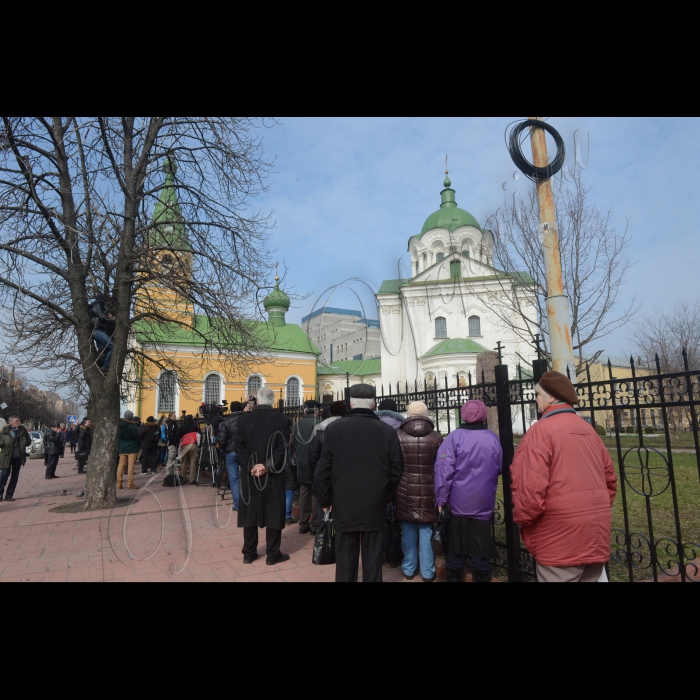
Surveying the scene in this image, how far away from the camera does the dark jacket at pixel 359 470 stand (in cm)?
403

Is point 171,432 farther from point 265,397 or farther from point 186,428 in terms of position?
point 265,397

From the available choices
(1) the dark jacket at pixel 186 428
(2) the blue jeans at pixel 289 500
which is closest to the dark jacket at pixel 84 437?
(1) the dark jacket at pixel 186 428

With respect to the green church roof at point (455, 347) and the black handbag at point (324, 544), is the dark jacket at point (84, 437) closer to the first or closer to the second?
the black handbag at point (324, 544)

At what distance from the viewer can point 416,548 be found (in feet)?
17.1

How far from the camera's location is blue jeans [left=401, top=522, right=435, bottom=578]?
5059 millimetres

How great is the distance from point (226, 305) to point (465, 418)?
696cm

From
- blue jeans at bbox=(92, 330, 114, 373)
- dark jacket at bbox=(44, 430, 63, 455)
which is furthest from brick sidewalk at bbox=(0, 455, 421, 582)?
dark jacket at bbox=(44, 430, 63, 455)

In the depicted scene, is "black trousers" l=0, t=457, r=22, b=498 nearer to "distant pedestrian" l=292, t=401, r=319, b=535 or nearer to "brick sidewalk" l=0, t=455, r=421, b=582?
"brick sidewalk" l=0, t=455, r=421, b=582

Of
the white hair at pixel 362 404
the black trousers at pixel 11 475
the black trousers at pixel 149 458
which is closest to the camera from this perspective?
the white hair at pixel 362 404

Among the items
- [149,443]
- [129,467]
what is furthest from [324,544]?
[149,443]

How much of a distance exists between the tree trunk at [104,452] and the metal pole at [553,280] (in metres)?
8.74

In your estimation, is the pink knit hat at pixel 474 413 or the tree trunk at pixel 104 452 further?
the tree trunk at pixel 104 452

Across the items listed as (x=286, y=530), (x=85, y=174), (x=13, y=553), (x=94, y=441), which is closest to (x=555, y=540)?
(x=286, y=530)
